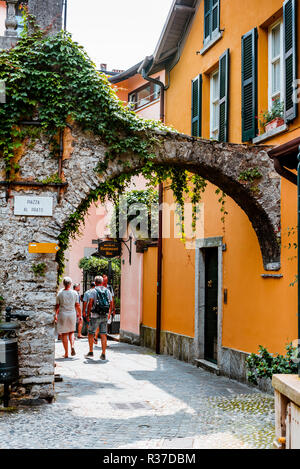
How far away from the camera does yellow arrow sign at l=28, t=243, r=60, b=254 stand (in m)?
6.95

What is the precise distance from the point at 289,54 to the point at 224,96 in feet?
7.62

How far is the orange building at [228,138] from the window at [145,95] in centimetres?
367

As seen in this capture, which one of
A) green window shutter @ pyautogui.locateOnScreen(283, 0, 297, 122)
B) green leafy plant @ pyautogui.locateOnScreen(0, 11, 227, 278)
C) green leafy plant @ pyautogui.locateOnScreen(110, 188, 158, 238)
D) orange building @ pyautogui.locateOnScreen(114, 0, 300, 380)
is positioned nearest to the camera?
green leafy plant @ pyautogui.locateOnScreen(0, 11, 227, 278)

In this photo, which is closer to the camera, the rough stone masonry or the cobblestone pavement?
the cobblestone pavement

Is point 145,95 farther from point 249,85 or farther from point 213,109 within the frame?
point 249,85

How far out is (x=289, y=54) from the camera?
7.51m

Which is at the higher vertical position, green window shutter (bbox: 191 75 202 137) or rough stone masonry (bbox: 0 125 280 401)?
green window shutter (bbox: 191 75 202 137)

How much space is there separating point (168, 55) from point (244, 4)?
12.3 ft

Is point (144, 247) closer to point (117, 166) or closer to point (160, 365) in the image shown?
point (160, 365)

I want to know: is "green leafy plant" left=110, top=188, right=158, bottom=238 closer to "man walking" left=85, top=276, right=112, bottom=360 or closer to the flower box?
"man walking" left=85, top=276, right=112, bottom=360

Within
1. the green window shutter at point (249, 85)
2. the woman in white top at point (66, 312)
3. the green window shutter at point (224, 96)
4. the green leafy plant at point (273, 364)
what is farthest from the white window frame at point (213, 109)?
the green leafy plant at point (273, 364)

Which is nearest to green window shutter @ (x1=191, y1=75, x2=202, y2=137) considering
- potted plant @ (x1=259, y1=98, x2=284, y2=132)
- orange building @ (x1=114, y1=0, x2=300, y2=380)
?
orange building @ (x1=114, y1=0, x2=300, y2=380)

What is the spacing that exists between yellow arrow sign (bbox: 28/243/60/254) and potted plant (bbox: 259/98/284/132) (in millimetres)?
3546
